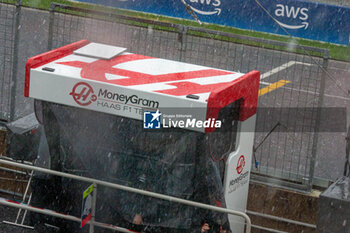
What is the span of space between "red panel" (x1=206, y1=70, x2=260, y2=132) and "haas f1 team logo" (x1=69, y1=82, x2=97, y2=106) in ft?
3.50

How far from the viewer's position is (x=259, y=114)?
8164 mm

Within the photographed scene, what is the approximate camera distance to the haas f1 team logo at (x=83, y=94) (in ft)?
19.7

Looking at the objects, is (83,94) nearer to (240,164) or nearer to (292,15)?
(240,164)

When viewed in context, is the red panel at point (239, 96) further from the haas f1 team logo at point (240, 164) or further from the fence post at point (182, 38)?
the fence post at point (182, 38)

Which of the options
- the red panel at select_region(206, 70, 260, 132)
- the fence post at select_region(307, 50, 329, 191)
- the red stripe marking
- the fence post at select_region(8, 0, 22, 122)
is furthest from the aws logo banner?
the red stripe marking

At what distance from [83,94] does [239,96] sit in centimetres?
145

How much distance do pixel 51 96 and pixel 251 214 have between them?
9.35ft

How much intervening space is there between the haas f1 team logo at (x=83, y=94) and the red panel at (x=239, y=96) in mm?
1066

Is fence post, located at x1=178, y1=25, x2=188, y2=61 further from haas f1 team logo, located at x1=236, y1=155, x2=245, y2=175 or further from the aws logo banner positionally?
the aws logo banner

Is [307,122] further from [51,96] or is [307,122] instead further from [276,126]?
[51,96]

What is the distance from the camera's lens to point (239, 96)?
250 inches

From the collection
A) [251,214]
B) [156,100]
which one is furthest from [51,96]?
[251,214]

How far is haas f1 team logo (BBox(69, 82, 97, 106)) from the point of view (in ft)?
19.7

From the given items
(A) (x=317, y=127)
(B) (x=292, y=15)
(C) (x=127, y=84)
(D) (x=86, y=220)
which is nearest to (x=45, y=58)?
(C) (x=127, y=84)
